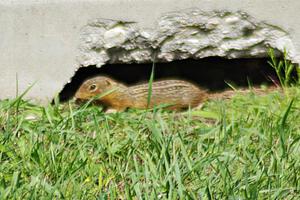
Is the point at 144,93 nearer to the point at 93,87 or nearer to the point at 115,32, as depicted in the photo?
the point at 93,87

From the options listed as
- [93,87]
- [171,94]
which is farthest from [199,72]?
[93,87]

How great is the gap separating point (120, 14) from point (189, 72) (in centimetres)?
107

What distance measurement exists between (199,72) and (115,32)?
3.41 feet

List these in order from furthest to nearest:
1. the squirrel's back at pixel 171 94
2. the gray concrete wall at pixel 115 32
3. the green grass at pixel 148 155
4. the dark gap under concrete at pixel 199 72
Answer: the dark gap under concrete at pixel 199 72
the squirrel's back at pixel 171 94
the gray concrete wall at pixel 115 32
the green grass at pixel 148 155

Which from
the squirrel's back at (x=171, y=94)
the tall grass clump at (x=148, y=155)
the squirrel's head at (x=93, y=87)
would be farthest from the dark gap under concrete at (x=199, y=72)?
the tall grass clump at (x=148, y=155)

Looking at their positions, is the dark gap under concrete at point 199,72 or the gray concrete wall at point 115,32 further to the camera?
the dark gap under concrete at point 199,72

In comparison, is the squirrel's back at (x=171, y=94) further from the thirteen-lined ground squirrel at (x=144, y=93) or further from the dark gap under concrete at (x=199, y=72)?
the dark gap under concrete at (x=199, y=72)

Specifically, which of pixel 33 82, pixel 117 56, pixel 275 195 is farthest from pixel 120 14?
pixel 275 195

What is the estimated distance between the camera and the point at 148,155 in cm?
464

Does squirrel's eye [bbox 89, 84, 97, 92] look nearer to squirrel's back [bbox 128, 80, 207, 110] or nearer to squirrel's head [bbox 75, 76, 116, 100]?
squirrel's head [bbox 75, 76, 116, 100]

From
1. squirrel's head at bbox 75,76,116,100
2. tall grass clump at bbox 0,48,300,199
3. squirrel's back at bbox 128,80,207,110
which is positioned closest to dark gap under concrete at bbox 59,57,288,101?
squirrel's head at bbox 75,76,116,100

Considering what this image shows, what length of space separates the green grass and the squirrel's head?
49cm

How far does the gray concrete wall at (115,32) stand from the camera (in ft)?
19.2

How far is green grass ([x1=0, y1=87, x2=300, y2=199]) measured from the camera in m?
4.25
